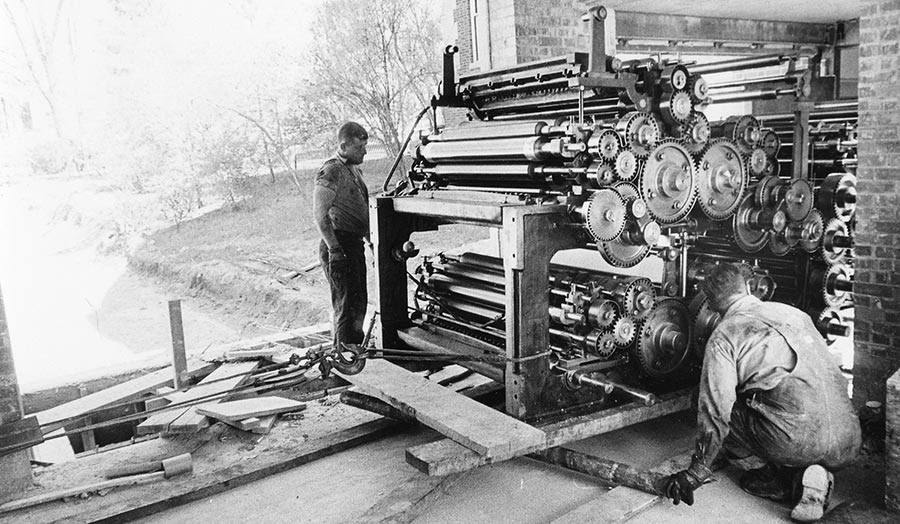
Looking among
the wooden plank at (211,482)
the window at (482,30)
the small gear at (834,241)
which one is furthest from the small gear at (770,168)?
A: the window at (482,30)

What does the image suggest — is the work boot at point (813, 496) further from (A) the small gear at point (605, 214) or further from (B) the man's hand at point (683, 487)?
(A) the small gear at point (605, 214)

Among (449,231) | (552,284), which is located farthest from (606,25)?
(449,231)

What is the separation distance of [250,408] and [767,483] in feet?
11.1

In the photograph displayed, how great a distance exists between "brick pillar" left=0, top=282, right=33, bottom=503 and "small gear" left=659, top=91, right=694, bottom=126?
13.1ft

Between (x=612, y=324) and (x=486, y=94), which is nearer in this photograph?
(x=612, y=324)

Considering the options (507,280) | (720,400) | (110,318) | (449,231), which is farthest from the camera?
(449,231)

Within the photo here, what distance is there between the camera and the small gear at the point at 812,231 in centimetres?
485

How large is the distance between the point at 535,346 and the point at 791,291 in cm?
237

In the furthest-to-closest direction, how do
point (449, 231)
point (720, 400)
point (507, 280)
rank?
point (449, 231) < point (507, 280) < point (720, 400)

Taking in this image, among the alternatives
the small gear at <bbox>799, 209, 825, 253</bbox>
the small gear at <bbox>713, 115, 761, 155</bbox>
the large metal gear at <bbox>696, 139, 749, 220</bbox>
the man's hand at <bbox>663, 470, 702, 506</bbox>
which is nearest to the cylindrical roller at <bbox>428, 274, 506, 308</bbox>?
the large metal gear at <bbox>696, 139, 749, 220</bbox>

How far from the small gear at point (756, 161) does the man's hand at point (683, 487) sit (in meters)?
2.06

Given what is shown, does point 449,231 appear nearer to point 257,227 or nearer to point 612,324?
point 257,227

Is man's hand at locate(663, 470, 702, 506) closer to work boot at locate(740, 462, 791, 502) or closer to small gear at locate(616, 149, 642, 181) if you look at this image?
work boot at locate(740, 462, 791, 502)

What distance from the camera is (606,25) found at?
4.22 m
